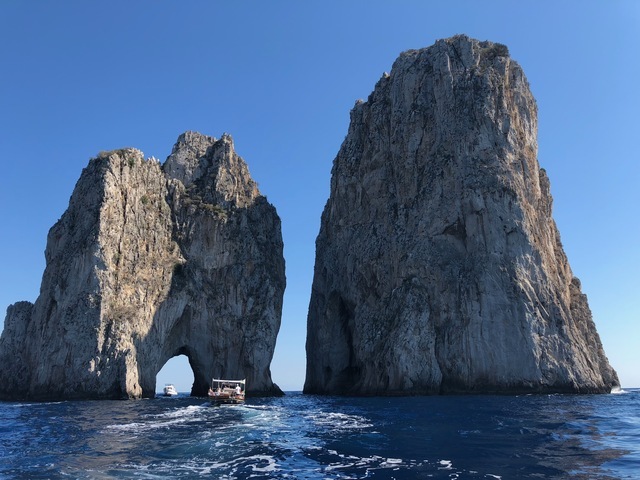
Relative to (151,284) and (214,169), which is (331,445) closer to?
(151,284)

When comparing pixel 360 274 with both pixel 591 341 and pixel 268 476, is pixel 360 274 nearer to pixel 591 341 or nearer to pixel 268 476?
pixel 591 341

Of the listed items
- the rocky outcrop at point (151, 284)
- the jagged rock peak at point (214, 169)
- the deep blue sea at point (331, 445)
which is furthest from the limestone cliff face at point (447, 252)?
the deep blue sea at point (331, 445)

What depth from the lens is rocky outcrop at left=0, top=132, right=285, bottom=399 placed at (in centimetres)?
6406

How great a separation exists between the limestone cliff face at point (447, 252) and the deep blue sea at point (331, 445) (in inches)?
1005

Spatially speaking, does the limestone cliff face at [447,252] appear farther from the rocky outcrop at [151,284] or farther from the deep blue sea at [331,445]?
the deep blue sea at [331,445]

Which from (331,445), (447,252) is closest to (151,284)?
(447,252)

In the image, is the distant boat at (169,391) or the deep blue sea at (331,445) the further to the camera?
the distant boat at (169,391)

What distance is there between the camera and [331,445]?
2658 centimetres

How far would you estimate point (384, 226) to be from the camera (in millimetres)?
83500

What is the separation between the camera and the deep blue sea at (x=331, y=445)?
20.2 meters

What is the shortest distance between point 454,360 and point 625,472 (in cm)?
4929

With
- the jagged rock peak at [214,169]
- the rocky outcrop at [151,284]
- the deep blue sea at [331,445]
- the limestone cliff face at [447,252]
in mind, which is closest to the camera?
the deep blue sea at [331,445]

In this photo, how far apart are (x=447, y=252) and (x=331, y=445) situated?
50.7m

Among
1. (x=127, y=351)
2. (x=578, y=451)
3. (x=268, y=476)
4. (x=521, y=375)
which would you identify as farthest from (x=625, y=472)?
(x=127, y=351)
